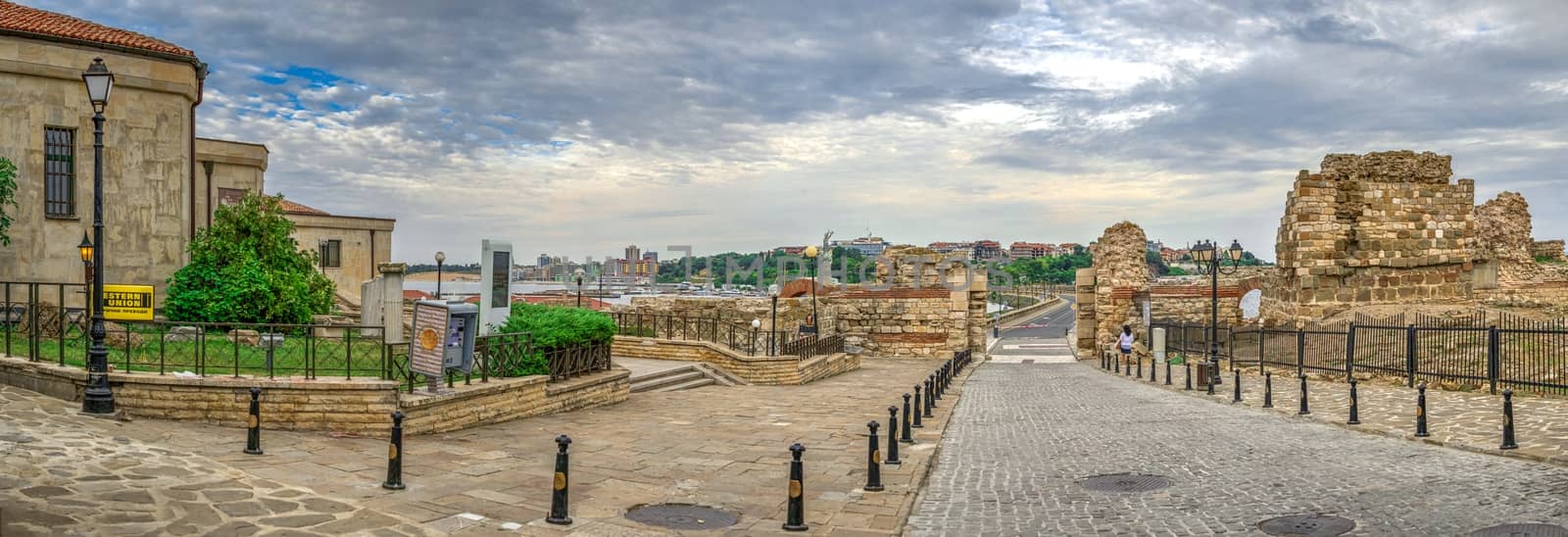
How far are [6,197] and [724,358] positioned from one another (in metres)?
14.4

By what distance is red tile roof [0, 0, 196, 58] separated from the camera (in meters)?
18.7

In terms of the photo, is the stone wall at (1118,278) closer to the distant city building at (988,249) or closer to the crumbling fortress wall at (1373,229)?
the crumbling fortress wall at (1373,229)

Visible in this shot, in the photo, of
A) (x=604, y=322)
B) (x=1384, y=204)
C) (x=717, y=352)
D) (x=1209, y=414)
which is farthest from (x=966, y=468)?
(x=1384, y=204)

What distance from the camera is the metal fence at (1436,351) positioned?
1540 centimetres

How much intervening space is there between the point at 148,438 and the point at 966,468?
8684mm

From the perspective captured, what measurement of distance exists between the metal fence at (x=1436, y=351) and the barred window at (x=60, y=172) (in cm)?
2621

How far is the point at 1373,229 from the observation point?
24406 mm

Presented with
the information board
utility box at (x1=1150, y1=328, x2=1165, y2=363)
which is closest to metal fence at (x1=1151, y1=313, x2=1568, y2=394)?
utility box at (x1=1150, y1=328, x2=1165, y2=363)

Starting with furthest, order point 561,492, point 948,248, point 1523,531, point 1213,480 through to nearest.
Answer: point 948,248
point 1213,480
point 561,492
point 1523,531

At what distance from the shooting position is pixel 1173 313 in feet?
112

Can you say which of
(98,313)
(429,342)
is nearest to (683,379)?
(429,342)

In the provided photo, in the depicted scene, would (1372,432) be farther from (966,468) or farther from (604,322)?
(604,322)

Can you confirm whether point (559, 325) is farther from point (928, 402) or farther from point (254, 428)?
point (928, 402)

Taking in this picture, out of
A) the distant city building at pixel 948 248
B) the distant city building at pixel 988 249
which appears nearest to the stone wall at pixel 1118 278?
the distant city building at pixel 948 248
